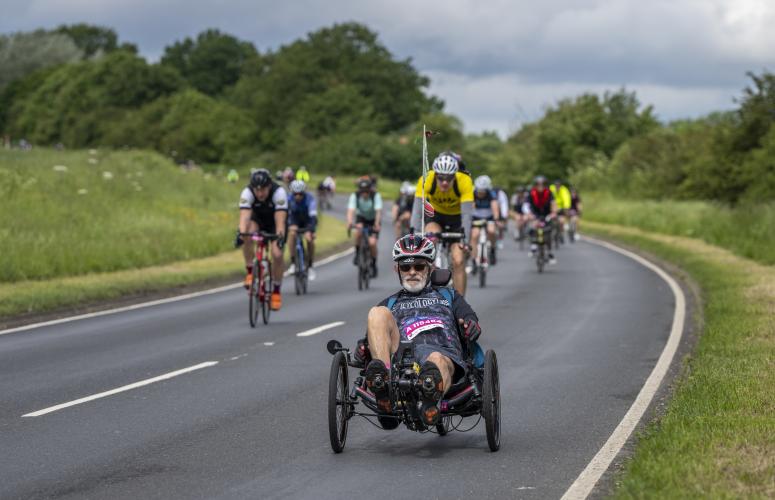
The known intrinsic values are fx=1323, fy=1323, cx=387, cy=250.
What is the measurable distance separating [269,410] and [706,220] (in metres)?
35.7

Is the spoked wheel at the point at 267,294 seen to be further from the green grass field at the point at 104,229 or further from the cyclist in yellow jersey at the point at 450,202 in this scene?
the green grass field at the point at 104,229

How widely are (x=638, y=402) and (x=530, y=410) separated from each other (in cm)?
96

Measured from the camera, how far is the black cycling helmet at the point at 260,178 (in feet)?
58.0

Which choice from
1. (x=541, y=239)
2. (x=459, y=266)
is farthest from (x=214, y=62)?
(x=459, y=266)

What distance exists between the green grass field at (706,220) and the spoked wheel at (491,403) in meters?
20.5

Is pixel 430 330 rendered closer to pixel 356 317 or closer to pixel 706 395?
pixel 706 395

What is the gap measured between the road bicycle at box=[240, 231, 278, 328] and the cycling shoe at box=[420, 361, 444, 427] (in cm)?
957

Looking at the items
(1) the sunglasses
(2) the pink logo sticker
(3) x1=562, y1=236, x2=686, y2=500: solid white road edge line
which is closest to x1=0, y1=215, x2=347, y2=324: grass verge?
(3) x1=562, y1=236, x2=686, y2=500: solid white road edge line

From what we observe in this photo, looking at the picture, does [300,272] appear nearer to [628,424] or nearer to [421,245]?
[628,424]

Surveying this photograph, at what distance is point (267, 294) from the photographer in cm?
1831

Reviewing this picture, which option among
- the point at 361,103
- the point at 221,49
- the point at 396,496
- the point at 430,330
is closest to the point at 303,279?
the point at 430,330

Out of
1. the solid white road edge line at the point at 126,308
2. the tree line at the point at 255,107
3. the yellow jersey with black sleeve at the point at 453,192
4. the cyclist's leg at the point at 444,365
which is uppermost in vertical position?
the tree line at the point at 255,107

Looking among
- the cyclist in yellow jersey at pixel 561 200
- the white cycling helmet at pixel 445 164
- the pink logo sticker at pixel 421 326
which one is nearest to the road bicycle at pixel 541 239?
the cyclist in yellow jersey at pixel 561 200

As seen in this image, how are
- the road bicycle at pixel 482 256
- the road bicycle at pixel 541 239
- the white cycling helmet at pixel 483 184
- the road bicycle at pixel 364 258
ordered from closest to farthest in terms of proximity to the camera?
the road bicycle at pixel 364 258 → the road bicycle at pixel 482 256 → the white cycling helmet at pixel 483 184 → the road bicycle at pixel 541 239
